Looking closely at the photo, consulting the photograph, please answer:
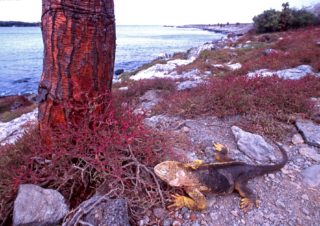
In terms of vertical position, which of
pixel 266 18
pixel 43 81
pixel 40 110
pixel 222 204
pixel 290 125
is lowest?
pixel 222 204

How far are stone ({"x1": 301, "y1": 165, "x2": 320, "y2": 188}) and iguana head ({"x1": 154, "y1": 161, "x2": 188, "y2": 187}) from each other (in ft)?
5.29

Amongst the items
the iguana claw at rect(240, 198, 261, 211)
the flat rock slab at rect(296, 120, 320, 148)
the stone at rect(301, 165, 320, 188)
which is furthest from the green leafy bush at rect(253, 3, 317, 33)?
the iguana claw at rect(240, 198, 261, 211)

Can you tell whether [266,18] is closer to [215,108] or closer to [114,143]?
[215,108]

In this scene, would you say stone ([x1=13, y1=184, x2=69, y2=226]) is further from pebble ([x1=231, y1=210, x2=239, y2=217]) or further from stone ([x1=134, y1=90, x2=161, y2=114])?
stone ([x1=134, y1=90, x2=161, y2=114])

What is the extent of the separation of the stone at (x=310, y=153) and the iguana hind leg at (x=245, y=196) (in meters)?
1.36

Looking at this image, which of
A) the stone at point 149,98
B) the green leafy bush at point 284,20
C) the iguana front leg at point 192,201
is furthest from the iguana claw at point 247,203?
the green leafy bush at point 284,20

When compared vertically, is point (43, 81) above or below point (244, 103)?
above

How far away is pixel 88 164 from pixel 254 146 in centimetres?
236

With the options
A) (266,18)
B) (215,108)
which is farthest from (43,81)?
(266,18)

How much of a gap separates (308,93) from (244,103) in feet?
6.00

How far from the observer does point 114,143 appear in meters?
2.96

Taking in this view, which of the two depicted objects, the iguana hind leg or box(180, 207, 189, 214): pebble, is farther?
the iguana hind leg

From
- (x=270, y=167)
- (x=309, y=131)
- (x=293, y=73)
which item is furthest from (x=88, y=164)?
(x=293, y=73)

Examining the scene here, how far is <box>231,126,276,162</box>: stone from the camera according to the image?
3.68 metres
